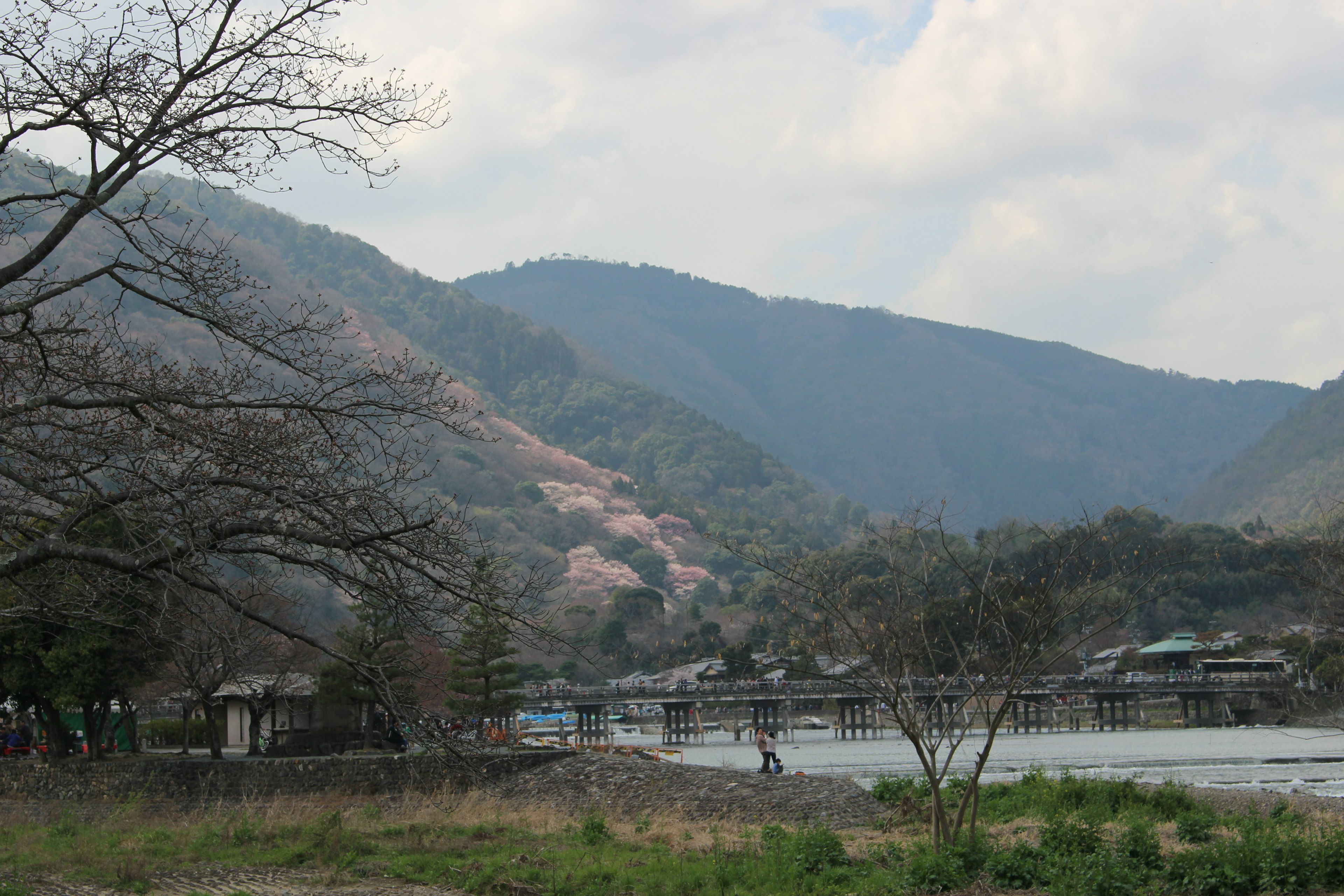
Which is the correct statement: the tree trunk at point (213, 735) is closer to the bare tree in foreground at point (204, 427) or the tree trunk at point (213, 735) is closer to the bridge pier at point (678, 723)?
the bare tree in foreground at point (204, 427)

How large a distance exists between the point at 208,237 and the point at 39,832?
14.9 m

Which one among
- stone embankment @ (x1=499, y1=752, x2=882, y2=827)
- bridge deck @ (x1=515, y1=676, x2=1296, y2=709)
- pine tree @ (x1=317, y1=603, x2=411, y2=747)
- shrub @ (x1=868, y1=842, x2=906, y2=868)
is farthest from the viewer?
bridge deck @ (x1=515, y1=676, x2=1296, y2=709)

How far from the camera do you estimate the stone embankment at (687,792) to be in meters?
21.2

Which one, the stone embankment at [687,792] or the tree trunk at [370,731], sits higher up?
the tree trunk at [370,731]

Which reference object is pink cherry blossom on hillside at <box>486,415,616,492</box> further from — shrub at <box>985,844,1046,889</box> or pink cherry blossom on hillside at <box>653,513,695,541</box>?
shrub at <box>985,844,1046,889</box>

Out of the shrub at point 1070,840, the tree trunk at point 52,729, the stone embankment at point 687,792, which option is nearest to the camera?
the shrub at point 1070,840

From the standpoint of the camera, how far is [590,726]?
8462 cm

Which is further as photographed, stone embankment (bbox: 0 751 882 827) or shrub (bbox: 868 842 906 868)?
stone embankment (bbox: 0 751 882 827)

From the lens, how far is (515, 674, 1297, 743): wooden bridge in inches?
2896

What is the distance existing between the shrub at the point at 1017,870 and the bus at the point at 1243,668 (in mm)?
66482

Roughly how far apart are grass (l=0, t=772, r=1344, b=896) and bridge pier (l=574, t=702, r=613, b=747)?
51.4 metres

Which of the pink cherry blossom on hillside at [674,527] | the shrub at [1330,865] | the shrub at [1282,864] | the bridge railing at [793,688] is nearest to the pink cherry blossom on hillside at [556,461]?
the pink cherry blossom on hillside at [674,527]

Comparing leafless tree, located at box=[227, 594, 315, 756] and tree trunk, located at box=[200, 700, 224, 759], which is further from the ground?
leafless tree, located at box=[227, 594, 315, 756]

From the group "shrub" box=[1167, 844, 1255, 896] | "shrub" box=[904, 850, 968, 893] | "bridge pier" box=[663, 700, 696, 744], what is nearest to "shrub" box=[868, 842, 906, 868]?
"shrub" box=[904, 850, 968, 893]
